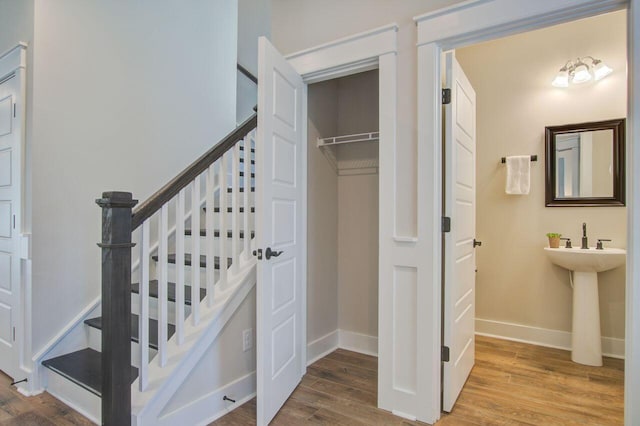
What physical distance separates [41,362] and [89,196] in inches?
43.7

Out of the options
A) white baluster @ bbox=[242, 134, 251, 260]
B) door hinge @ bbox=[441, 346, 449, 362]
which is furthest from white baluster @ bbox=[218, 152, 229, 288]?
door hinge @ bbox=[441, 346, 449, 362]

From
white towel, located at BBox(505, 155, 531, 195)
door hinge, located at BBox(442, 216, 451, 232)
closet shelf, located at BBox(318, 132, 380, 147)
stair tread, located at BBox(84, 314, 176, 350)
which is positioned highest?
closet shelf, located at BBox(318, 132, 380, 147)

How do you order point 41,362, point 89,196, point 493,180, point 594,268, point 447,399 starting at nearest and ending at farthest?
point 447,399 < point 41,362 < point 89,196 < point 594,268 < point 493,180

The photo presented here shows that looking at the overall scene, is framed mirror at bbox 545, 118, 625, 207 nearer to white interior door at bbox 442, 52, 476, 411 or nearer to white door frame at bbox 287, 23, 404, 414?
white interior door at bbox 442, 52, 476, 411

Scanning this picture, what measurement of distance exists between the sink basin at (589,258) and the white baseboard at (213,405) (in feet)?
8.14

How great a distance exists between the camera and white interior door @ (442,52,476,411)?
2.08 meters

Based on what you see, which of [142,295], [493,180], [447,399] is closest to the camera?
[142,295]

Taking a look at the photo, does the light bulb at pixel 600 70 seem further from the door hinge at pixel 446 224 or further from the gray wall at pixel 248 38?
the gray wall at pixel 248 38

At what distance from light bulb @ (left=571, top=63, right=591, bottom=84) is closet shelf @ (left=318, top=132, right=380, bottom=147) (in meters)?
1.76

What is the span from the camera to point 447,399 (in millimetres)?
2072

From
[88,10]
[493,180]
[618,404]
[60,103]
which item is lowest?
[618,404]

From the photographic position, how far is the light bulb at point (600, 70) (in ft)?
9.46

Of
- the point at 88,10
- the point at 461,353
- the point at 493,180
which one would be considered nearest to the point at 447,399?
the point at 461,353

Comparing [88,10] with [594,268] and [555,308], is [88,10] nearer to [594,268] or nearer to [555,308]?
[594,268]
